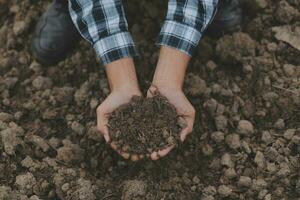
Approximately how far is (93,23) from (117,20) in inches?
2.9

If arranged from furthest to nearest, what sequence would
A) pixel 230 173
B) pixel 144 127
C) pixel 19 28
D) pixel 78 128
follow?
pixel 19 28 < pixel 78 128 < pixel 230 173 < pixel 144 127

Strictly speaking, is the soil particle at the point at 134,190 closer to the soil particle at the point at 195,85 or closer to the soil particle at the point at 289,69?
the soil particle at the point at 195,85

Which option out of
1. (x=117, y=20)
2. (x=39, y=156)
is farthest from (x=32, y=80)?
(x=117, y=20)

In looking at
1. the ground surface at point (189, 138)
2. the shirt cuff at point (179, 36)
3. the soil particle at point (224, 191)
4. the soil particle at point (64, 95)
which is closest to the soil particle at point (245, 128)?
the ground surface at point (189, 138)

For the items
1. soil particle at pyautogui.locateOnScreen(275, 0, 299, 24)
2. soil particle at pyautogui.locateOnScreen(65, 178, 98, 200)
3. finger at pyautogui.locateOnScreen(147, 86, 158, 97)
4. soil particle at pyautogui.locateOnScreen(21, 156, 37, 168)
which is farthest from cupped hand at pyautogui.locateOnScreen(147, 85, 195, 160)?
soil particle at pyautogui.locateOnScreen(275, 0, 299, 24)

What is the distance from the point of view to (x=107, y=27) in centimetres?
162

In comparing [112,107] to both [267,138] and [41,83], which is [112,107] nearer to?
[41,83]

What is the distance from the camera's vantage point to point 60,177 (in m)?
1.65

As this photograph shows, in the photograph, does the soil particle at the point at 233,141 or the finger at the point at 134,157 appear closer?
the finger at the point at 134,157

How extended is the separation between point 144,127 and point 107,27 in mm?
325

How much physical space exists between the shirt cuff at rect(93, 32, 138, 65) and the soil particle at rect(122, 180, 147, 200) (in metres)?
0.38

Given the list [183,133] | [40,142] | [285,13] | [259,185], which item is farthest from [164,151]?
[285,13]

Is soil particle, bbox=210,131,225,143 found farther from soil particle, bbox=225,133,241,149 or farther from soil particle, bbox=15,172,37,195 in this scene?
soil particle, bbox=15,172,37,195

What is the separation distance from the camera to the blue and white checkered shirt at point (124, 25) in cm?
162
